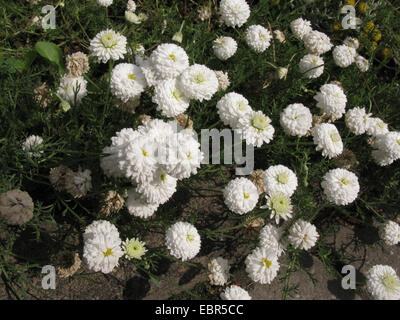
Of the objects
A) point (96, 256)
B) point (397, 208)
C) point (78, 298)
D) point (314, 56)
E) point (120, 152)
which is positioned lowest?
point (78, 298)

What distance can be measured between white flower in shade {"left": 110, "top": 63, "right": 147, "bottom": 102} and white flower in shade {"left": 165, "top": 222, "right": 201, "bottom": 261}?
70 centimetres

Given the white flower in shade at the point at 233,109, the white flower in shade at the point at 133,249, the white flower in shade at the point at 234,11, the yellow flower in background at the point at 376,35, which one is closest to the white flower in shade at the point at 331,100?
the white flower in shade at the point at 233,109

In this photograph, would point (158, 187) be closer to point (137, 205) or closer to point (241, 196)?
point (137, 205)

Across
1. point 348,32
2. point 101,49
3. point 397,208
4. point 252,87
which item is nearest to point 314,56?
point 252,87

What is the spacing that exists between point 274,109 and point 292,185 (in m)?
0.61

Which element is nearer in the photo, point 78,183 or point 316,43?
point 78,183

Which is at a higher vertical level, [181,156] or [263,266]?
[181,156]

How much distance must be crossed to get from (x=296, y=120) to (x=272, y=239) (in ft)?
2.27

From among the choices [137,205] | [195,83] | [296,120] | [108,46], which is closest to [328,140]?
[296,120]

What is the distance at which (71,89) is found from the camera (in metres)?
1.81

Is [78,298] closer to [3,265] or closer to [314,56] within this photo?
[3,265]

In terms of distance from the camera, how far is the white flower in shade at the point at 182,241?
166 centimetres

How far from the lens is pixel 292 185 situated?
6.23 feet

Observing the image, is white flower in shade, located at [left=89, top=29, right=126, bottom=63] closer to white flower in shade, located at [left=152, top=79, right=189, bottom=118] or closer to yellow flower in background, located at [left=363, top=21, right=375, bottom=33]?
white flower in shade, located at [left=152, top=79, right=189, bottom=118]
